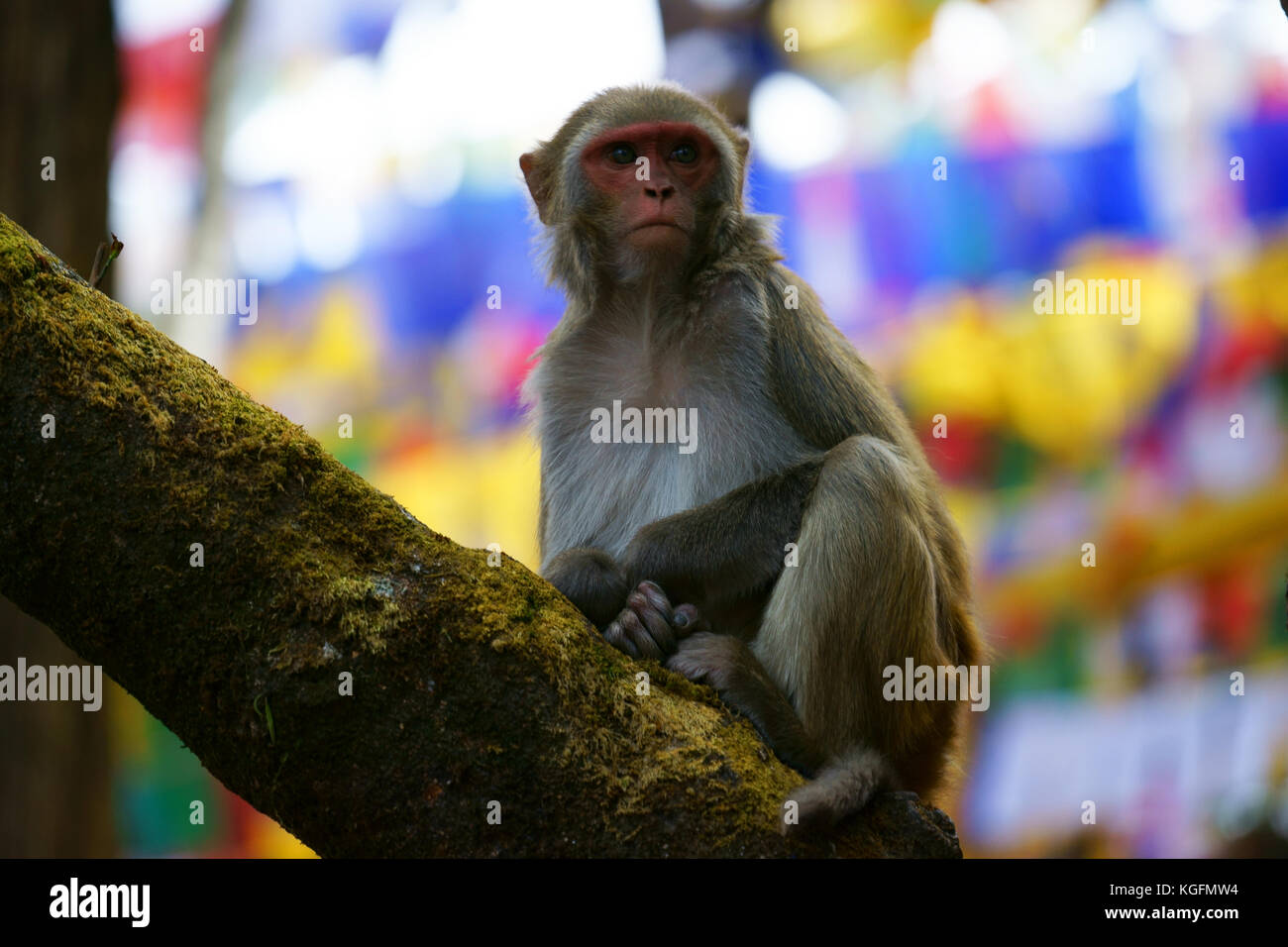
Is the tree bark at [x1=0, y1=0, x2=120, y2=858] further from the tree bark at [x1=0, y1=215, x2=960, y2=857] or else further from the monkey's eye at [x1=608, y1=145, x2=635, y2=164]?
the tree bark at [x1=0, y1=215, x2=960, y2=857]

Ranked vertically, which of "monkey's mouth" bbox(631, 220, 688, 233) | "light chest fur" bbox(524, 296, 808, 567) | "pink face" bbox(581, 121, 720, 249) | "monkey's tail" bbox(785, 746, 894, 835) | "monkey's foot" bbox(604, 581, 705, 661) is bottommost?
"monkey's tail" bbox(785, 746, 894, 835)

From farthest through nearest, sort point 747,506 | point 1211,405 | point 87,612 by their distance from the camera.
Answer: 1. point 1211,405
2. point 747,506
3. point 87,612

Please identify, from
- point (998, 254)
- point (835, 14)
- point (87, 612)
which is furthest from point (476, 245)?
point (87, 612)

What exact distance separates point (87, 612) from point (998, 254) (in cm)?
897

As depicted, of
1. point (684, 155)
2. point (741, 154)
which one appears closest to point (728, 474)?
point (684, 155)

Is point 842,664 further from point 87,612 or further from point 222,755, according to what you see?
point 87,612

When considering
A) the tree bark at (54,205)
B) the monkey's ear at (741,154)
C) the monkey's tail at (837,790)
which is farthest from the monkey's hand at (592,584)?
the tree bark at (54,205)

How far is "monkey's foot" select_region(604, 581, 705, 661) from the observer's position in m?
4.31

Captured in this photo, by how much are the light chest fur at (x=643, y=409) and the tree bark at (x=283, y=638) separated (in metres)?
1.82

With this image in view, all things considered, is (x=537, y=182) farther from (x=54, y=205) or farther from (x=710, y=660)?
(x=54, y=205)

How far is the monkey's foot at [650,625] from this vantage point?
431 cm

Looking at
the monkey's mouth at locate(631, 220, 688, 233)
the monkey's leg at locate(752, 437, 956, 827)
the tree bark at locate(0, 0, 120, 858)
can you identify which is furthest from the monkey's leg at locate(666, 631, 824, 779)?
the tree bark at locate(0, 0, 120, 858)

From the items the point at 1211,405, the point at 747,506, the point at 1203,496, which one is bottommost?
the point at 747,506
